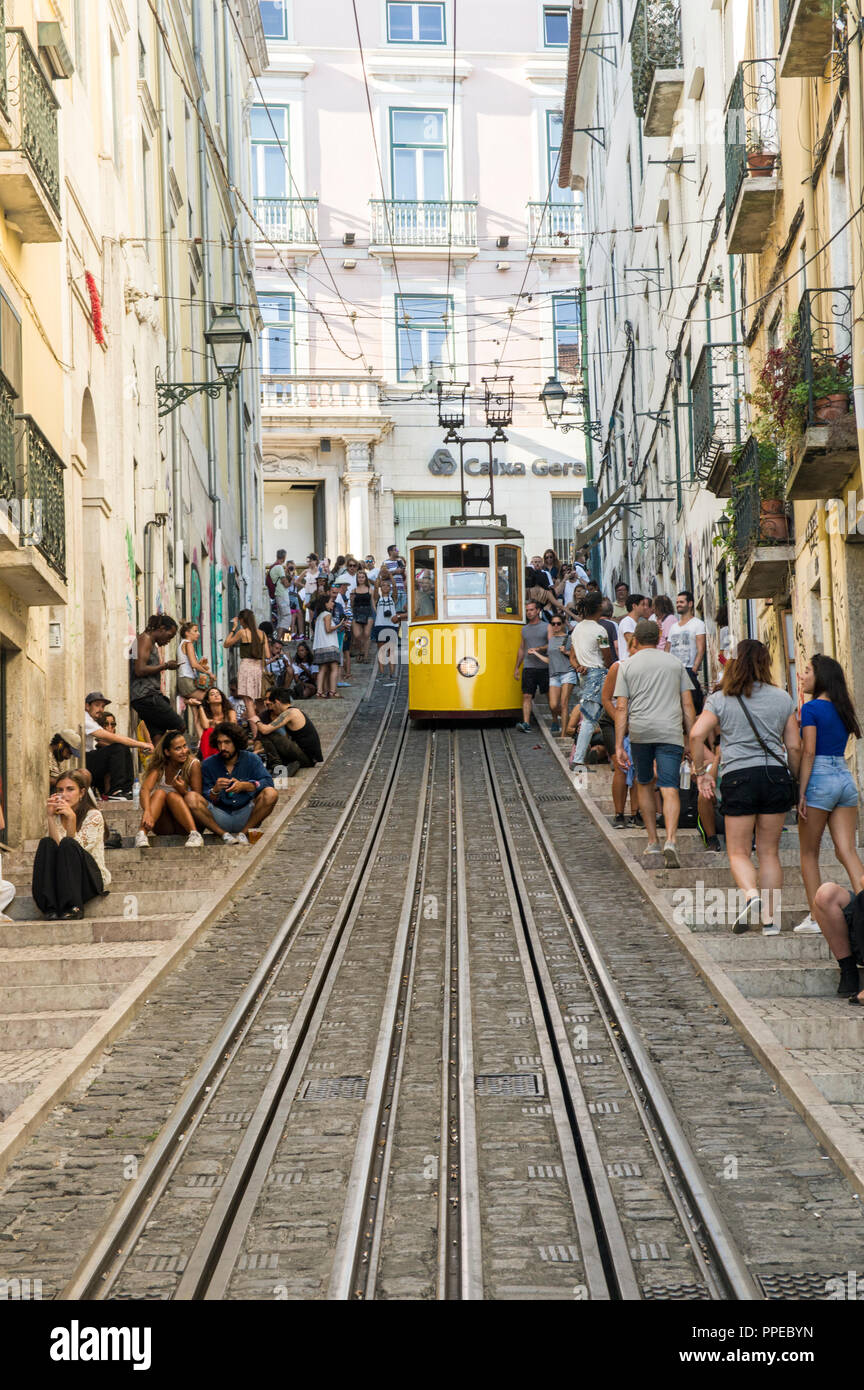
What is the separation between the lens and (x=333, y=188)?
48281 mm

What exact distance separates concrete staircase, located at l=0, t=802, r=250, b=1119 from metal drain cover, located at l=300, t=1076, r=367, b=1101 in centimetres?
124

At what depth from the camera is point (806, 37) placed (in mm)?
14219

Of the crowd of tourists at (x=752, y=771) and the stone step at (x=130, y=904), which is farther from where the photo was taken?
the stone step at (x=130, y=904)

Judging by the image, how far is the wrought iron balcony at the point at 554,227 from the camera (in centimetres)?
4900

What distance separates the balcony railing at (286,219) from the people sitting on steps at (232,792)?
33822 mm

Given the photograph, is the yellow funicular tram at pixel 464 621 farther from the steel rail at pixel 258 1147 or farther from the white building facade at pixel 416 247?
the white building facade at pixel 416 247

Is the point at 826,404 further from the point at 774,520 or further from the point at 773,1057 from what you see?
the point at 773,1057

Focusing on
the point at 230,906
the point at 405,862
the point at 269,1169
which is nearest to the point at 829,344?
the point at 405,862

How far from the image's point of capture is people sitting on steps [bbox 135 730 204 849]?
49.3 ft

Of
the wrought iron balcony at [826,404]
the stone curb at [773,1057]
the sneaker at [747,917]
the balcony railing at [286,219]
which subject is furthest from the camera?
the balcony railing at [286,219]

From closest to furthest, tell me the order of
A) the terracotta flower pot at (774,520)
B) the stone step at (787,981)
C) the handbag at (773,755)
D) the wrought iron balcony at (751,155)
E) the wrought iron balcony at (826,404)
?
1. the stone step at (787,981)
2. the handbag at (773,755)
3. the wrought iron balcony at (826,404)
4. the terracotta flower pot at (774,520)
5. the wrought iron balcony at (751,155)

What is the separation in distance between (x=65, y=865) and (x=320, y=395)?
113 ft

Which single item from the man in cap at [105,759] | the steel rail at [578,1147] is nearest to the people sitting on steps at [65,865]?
the steel rail at [578,1147]

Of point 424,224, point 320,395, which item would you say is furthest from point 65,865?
point 424,224
